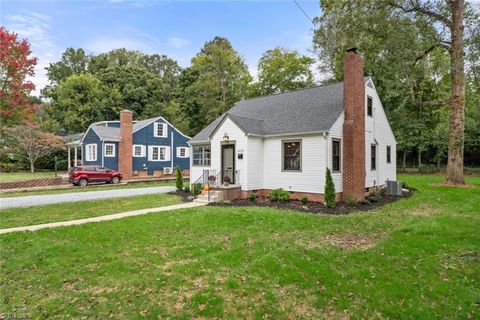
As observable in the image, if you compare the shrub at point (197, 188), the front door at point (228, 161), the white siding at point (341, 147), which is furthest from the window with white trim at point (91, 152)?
the white siding at point (341, 147)

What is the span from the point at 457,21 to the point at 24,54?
2207 centimetres

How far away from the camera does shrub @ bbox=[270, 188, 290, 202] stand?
12211 millimetres

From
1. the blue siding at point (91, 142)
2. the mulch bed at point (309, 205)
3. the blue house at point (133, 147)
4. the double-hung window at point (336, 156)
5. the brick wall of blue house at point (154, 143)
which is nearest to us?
the mulch bed at point (309, 205)

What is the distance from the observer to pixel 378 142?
1495 cm

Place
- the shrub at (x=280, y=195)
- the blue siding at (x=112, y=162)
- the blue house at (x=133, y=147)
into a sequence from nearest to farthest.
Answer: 1. the shrub at (x=280, y=195)
2. the blue siding at (x=112, y=162)
3. the blue house at (x=133, y=147)

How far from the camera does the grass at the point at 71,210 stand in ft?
28.1

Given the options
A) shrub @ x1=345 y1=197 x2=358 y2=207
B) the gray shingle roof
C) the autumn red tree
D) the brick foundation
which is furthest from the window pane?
the brick foundation

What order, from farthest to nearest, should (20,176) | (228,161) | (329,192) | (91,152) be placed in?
(91,152) < (20,176) < (228,161) < (329,192)

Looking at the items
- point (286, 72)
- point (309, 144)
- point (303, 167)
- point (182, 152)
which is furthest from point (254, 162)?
point (286, 72)

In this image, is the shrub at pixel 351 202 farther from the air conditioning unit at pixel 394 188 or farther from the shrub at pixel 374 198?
the air conditioning unit at pixel 394 188

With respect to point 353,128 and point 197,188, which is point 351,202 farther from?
point 197,188

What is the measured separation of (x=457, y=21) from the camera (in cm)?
1511

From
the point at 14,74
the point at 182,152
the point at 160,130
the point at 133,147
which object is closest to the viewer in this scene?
the point at 14,74

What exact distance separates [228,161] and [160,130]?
15.7m
